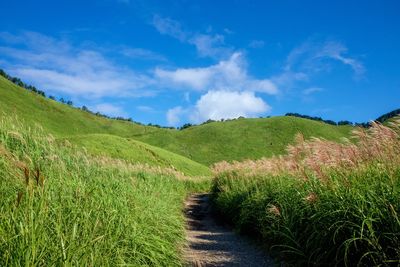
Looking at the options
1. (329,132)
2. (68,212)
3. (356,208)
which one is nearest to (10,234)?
(68,212)

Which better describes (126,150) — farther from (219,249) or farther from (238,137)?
(238,137)

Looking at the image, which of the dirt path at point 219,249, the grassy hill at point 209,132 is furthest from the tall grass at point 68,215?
the grassy hill at point 209,132

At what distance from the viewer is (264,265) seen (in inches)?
330

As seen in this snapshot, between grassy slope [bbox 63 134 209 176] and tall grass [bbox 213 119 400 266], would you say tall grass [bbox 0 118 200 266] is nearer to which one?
tall grass [bbox 213 119 400 266]

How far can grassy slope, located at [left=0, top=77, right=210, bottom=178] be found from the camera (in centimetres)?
4725

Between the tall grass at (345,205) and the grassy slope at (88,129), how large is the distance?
625cm

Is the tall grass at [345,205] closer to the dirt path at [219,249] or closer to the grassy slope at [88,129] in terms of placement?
the dirt path at [219,249]

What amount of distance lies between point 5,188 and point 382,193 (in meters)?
A: 5.61

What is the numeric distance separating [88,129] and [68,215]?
119952mm

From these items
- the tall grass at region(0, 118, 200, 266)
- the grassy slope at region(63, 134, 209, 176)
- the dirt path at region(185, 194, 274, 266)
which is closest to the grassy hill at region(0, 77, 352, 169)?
the grassy slope at region(63, 134, 209, 176)

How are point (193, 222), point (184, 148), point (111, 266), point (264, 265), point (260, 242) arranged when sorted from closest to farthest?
point (111, 266) < point (264, 265) < point (260, 242) < point (193, 222) < point (184, 148)

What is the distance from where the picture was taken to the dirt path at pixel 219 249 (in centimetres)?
865

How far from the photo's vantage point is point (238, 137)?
355 ft

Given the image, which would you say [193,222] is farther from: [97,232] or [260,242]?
[97,232]
